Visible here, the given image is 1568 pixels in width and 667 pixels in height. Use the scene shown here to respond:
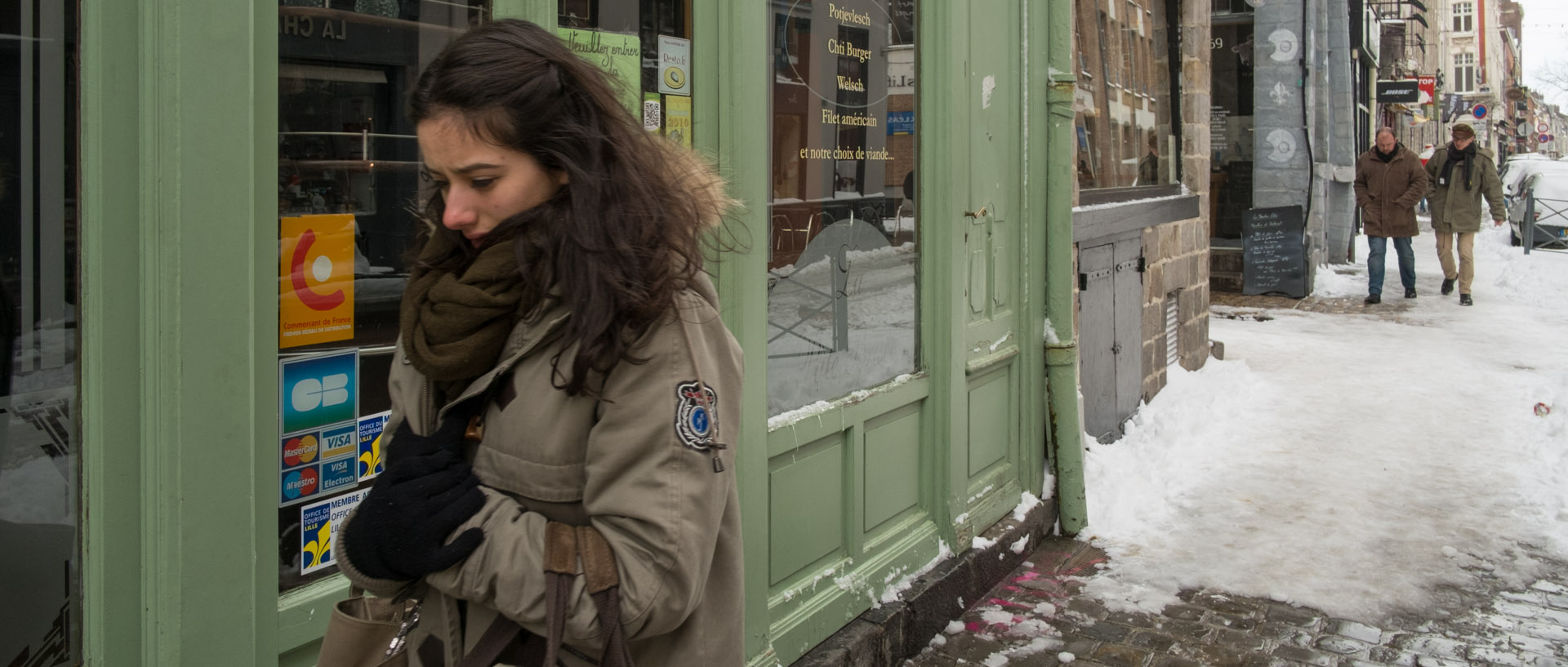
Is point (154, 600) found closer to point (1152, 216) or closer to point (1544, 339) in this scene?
point (1152, 216)

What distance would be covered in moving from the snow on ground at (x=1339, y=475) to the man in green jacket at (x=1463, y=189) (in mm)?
2817

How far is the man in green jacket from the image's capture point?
44.1 feet

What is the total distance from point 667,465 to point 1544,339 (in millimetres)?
11883

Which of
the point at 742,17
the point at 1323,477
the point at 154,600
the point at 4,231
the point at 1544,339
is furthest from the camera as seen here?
the point at 1544,339

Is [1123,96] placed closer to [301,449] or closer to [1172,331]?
[1172,331]

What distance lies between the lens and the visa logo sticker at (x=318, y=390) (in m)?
2.33

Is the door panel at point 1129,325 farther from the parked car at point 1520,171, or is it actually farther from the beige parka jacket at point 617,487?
the parked car at point 1520,171

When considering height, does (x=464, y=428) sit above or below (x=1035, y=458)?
above

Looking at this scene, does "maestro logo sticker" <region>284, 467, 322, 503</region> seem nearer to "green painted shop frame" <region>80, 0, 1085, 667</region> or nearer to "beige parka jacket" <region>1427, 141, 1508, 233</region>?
"green painted shop frame" <region>80, 0, 1085, 667</region>

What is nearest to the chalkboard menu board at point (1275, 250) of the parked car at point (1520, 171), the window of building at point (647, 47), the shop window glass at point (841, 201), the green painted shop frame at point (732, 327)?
the green painted shop frame at point (732, 327)

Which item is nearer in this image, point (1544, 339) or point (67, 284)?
point (67, 284)

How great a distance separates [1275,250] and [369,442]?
43.4 feet

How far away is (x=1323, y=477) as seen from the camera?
6566mm

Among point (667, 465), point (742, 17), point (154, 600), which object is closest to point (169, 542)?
point (154, 600)
